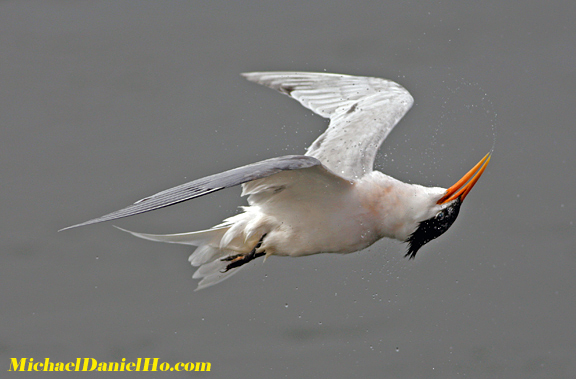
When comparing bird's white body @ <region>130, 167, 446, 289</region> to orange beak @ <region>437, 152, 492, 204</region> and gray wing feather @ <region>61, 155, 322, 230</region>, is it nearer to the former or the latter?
orange beak @ <region>437, 152, 492, 204</region>

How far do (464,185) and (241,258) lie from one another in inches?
60.9

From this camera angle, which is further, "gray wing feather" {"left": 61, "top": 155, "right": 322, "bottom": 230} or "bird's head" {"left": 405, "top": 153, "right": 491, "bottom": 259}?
"bird's head" {"left": 405, "top": 153, "right": 491, "bottom": 259}

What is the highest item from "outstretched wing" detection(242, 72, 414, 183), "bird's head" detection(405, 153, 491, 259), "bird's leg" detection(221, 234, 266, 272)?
"outstretched wing" detection(242, 72, 414, 183)

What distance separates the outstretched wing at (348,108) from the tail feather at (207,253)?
948 millimetres

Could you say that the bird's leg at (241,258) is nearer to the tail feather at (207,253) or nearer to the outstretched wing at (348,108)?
the tail feather at (207,253)

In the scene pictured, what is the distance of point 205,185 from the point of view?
361 centimetres

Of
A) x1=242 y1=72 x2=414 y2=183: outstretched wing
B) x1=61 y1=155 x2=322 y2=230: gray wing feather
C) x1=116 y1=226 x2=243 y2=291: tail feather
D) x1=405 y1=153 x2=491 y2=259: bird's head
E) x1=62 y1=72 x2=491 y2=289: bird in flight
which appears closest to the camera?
x1=61 y1=155 x2=322 y2=230: gray wing feather

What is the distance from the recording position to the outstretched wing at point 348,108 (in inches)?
202

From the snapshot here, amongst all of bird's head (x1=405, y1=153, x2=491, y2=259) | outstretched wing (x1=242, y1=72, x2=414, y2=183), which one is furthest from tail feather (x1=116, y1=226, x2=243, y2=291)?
bird's head (x1=405, y1=153, x2=491, y2=259)

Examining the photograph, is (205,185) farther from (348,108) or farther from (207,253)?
(348,108)

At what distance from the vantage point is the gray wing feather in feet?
11.4

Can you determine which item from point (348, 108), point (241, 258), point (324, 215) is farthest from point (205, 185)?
point (348, 108)

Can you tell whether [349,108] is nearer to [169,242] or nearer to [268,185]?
[268,185]

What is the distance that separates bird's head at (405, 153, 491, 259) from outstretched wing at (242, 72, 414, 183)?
1.78 feet
